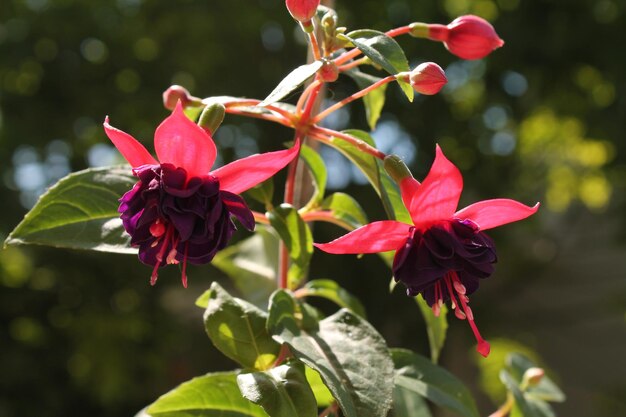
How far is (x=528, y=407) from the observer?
0.59 m

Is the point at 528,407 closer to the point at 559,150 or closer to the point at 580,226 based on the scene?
the point at 559,150

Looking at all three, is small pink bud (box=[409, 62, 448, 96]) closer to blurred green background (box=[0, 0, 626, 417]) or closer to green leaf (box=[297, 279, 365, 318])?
green leaf (box=[297, 279, 365, 318])

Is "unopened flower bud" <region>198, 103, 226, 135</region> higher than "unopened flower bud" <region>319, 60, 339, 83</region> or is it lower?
lower

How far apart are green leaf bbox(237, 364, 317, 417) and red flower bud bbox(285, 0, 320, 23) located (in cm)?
21

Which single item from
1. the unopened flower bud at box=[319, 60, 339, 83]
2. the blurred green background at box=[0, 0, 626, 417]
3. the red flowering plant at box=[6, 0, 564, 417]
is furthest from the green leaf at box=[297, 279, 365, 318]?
the blurred green background at box=[0, 0, 626, 417]

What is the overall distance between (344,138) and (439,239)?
10cm

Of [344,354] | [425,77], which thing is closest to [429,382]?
[344,354]

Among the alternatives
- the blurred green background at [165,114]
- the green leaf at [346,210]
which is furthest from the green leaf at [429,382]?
the blurred green background at [165,114]

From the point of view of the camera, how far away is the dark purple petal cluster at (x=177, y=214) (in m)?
0.32

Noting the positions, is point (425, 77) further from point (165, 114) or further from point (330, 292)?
point (165, 114)

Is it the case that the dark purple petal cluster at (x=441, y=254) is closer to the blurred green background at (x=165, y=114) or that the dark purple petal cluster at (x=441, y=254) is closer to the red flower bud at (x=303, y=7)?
the red flower bud at (x=303, y=7)

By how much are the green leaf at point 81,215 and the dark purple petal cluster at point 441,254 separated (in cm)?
18

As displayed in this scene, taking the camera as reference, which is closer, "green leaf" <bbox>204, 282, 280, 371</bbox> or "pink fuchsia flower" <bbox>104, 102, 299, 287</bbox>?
"pink fuchsia flower" <bbox>104, 102, 299, 287</bbox>

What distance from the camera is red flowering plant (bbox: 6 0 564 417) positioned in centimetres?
33
